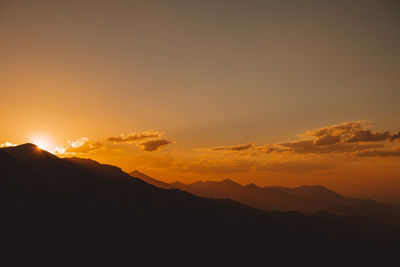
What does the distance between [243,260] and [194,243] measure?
1171 inches

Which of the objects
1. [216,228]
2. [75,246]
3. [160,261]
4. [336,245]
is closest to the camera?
[75,246]

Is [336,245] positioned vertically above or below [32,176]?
below

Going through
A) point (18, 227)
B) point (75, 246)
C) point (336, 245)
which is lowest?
point (336, 245)

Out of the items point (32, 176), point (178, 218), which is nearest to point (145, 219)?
point (178, 218)

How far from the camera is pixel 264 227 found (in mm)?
179500

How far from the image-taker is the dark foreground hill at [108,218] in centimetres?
9931

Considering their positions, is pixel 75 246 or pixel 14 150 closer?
pixel 75 246

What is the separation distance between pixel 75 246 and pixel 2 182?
42.1 meters

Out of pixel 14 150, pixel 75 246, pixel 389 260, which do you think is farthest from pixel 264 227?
pixel 14 150

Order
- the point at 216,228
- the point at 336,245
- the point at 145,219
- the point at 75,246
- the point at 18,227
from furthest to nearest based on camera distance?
the point at 336,245
the point at 216,228
the point at 145,219
the point at 75,246
the point at 18,227

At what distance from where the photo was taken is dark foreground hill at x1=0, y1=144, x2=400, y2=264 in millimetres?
99312

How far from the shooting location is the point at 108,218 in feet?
401

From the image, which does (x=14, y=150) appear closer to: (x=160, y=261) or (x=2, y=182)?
(x=2, y=182)

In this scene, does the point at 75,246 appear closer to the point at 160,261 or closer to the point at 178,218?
the point at 160,261
